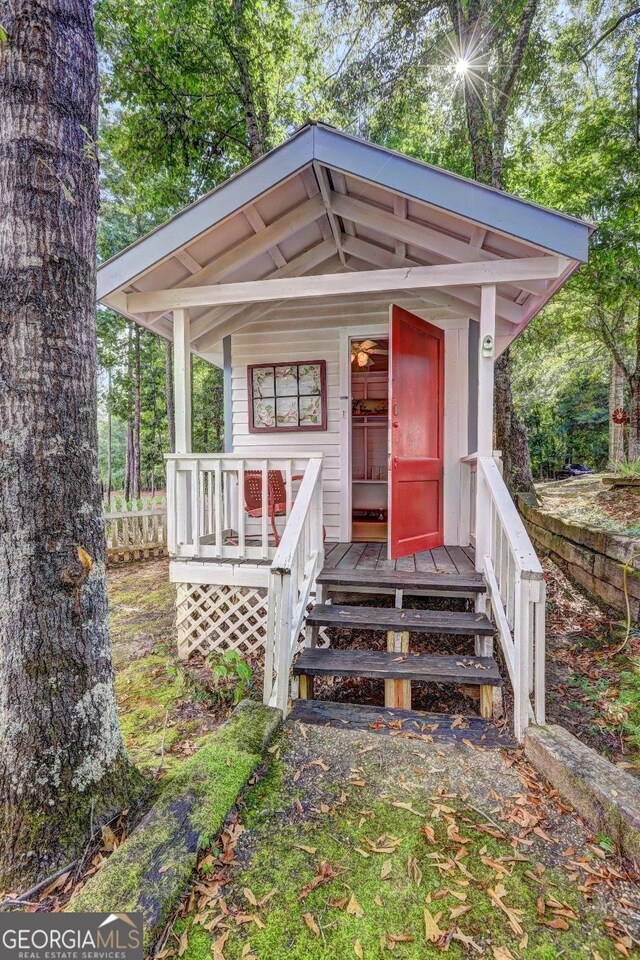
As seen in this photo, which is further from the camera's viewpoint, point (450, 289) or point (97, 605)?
point (450, 289)

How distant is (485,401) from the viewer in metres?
3.72

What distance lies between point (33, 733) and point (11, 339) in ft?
5.00

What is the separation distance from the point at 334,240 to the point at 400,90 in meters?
5.75

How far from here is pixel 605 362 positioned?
15.0 metres

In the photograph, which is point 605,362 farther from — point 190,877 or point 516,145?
point 190,877

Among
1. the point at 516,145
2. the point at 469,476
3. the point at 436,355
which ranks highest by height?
the point at 516,145

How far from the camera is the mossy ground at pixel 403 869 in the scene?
134cm

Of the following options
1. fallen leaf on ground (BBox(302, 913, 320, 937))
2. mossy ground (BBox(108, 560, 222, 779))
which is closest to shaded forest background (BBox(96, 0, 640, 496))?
mossy ground (BBox(108, 560, 222, 779))

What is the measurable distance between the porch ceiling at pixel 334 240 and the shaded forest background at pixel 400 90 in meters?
4.08

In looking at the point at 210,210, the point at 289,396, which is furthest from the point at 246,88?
the point at 289,396

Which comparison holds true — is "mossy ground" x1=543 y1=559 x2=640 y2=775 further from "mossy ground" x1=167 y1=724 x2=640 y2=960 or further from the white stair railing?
the white stair railing

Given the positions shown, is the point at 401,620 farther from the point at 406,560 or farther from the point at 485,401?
the point at 485,401

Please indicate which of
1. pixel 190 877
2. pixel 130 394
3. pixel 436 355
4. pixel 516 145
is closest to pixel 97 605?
pixel 190 877

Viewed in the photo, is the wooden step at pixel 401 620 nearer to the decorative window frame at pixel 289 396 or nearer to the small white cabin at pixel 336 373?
the small white cabin at pixel 336 373
